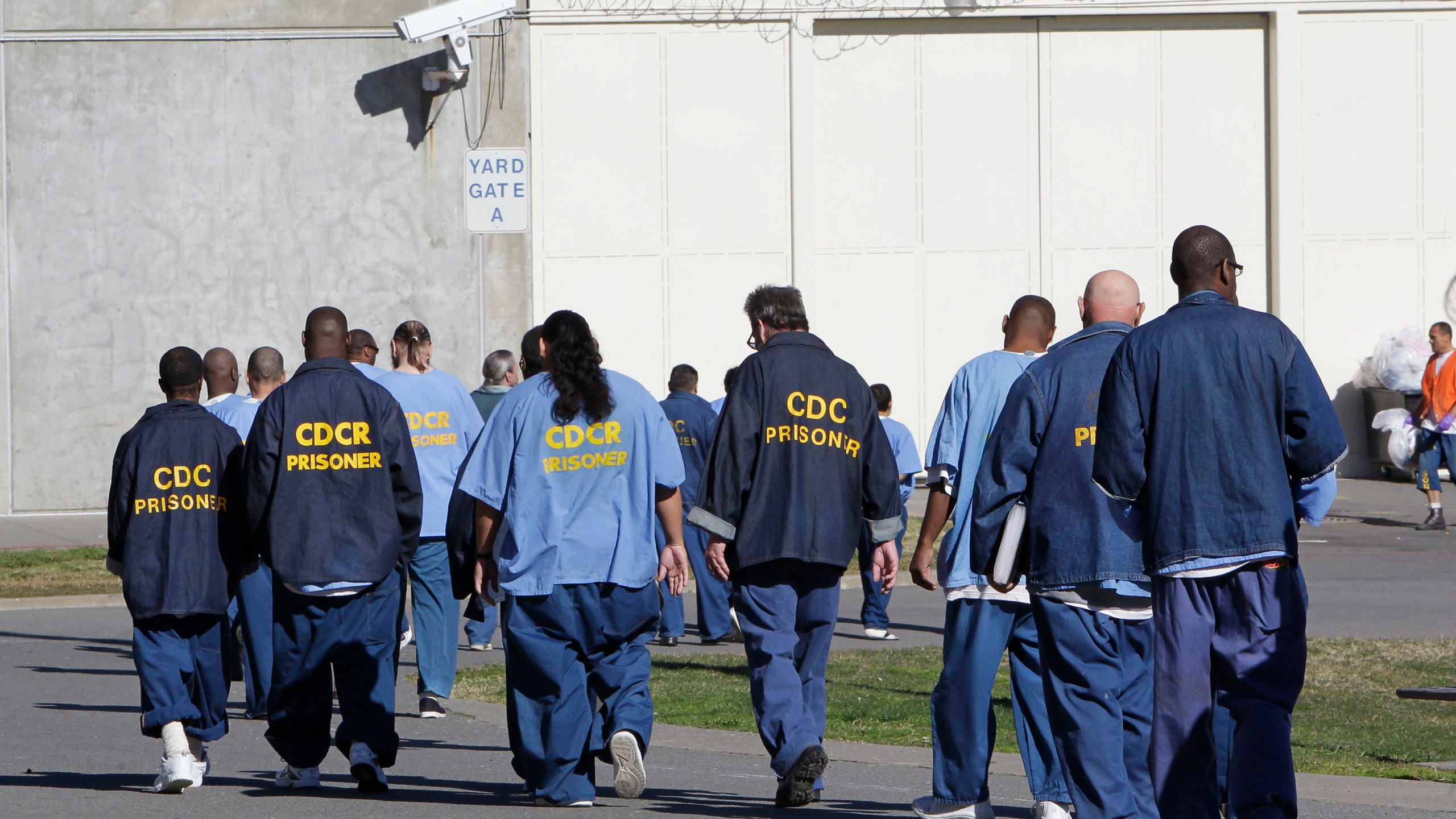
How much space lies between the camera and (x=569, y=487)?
267 inches

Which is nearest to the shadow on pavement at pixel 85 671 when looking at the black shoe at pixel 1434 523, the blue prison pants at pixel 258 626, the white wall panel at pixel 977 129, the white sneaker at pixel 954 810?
the blue prison pants at pixel 258 626

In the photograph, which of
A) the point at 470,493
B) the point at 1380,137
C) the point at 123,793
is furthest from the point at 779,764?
the point at 1380,137

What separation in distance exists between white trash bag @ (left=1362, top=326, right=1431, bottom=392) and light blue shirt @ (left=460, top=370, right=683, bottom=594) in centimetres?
1513

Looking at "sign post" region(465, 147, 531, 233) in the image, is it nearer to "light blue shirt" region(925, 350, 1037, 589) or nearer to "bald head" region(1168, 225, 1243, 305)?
"light blue shirt" region(925, 350, 1037, 589)

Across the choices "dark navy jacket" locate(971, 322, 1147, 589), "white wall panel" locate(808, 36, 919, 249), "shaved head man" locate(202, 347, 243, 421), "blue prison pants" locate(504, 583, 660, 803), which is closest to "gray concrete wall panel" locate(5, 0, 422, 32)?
"white wall panel" locate(808, 36, 919, 249)

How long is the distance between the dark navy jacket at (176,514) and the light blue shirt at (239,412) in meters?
2.13

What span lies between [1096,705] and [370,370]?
5.11 metres

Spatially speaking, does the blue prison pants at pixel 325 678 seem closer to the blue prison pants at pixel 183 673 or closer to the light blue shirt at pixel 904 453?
the blue prison pants at pixel 183 673

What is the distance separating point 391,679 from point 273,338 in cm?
1341

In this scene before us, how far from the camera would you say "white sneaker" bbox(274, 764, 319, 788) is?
7117 millimetres

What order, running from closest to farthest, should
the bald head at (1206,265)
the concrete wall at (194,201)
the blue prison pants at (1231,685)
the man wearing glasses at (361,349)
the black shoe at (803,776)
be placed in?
the blue prison pants at (1231,685), the bald head at (1206,265), the black shoe at (803,776), the man wearing glasses at (361,349), the concrete wall at (194,201)

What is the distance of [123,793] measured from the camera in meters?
7.16

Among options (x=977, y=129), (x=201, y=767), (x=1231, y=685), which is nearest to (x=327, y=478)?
(x=201, y=767)

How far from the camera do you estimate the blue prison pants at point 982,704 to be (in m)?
6.28
